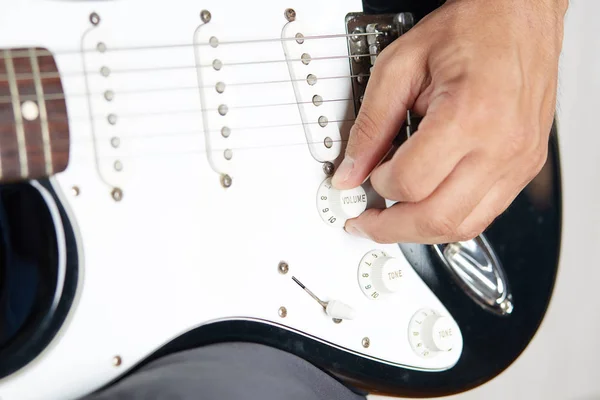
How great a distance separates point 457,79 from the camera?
0.54 metres

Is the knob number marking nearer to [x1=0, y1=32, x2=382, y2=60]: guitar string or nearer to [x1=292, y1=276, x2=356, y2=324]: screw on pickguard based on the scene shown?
[x1=292, y1=276, x2=356, y2=324]: screw on pickguard

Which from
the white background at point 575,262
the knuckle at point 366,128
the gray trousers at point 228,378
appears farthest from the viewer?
the white background at point 575,262

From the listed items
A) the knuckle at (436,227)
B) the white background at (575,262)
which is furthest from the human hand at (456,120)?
the white background at (575,262)

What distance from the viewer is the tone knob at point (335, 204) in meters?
0.59

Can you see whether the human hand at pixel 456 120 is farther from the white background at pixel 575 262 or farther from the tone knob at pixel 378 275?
the white background at pixel 575 262

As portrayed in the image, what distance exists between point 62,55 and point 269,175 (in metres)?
0.20

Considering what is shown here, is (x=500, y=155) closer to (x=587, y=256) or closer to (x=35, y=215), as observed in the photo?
(x=35, y=215)

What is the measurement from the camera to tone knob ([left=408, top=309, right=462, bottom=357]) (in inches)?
24.3

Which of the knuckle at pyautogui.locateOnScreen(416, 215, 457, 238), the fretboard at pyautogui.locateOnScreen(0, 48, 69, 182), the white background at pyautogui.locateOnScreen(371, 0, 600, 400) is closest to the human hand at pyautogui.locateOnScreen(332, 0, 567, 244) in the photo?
the knuckle at pyautogui.locateOnScreen(416, 215, 457, 238)

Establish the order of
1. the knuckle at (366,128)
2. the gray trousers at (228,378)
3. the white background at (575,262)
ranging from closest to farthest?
the gray trousers at (228,378)
the knuckle at (366,128)
the white background at (575,262)

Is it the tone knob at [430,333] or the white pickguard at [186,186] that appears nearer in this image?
the white pickguard at [186,186]

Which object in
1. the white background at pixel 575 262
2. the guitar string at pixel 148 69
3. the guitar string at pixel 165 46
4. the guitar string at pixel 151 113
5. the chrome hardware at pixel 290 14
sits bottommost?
the white background at pixel 575 262

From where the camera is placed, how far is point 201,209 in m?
0.55

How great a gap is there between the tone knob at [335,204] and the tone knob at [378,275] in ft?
0.15
